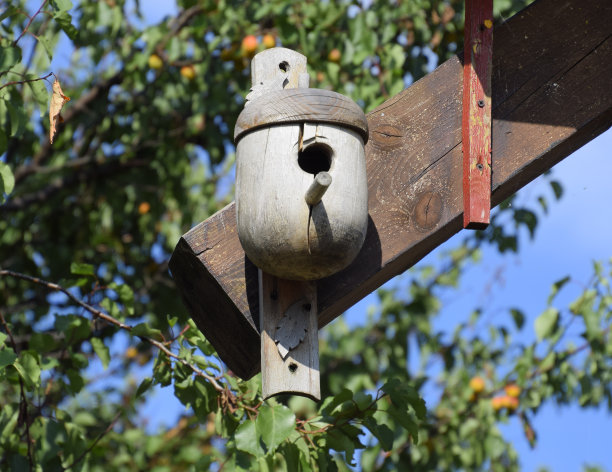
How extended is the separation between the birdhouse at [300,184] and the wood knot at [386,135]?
121mm

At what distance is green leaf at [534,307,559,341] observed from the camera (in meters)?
3.66

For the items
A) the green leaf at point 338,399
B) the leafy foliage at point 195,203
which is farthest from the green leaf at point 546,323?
the green leaf at point 338,399

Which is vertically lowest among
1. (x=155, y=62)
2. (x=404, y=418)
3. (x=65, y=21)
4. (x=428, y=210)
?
(x=404, y=418)

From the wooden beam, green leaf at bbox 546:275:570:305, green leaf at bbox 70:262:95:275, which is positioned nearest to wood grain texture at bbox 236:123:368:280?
the wooden beam

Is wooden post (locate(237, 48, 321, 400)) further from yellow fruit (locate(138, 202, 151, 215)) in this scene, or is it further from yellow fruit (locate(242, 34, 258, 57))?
yellow fruit (locate(138, 202, 151, 215))

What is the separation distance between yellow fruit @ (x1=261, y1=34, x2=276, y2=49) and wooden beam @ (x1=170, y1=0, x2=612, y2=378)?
81.1 inches

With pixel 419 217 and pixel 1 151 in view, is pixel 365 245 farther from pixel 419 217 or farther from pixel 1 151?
pixel 1 151

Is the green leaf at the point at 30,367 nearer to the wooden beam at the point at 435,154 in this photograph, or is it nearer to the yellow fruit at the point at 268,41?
the wooden beam at the point at 435,154

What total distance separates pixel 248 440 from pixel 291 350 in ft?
1.12

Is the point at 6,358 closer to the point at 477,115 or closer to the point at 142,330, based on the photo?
the point at 142,330

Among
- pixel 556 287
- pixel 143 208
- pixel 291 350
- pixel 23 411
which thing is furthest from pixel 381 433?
pixel 143 208

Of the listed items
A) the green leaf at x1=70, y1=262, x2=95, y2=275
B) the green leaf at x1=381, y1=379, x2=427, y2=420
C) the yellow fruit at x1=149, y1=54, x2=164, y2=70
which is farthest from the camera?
the yellow fruit at x1=149, y1=54, x2=164, y2=70

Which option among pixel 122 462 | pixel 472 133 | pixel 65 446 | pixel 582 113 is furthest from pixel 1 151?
pixel 122 462

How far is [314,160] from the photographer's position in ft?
5.78
